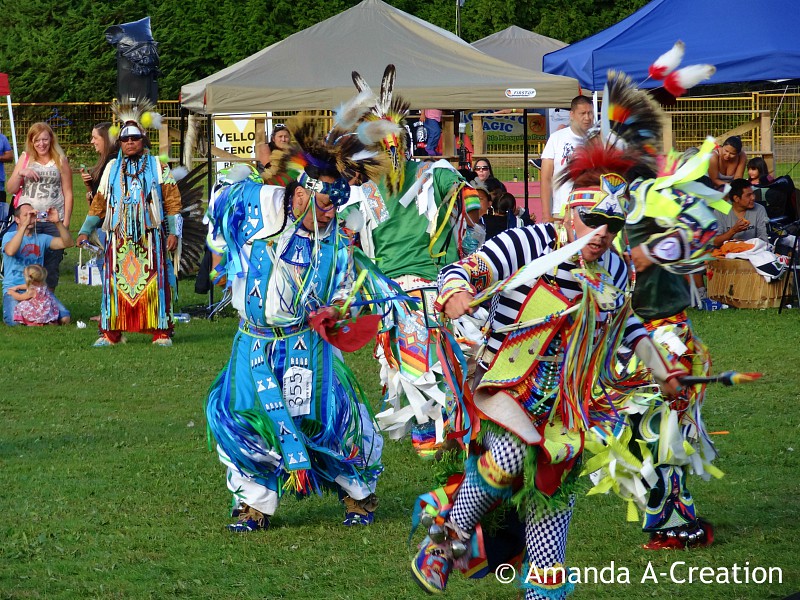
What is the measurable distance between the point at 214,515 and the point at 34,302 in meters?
6.52

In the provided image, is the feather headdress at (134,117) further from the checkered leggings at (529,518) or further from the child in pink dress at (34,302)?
the checkered leggings at (529,518)

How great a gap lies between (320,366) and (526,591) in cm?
173

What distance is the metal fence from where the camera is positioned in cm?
1936

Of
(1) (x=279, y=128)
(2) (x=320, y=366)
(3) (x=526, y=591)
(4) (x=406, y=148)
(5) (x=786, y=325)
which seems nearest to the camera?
(3) (x=526, y=591)

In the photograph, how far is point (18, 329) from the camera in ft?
37.6

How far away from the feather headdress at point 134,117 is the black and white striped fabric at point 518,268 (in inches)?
240

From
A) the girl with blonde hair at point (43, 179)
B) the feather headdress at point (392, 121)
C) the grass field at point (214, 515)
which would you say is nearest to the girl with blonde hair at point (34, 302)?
the girl with blonde hair at point (43, 179)

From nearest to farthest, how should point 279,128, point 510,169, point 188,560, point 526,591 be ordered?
point 526,591 < point 188,560 < point 279,128 < point 510,169

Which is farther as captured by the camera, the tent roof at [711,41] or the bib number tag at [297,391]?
the tent roof at [711,41]

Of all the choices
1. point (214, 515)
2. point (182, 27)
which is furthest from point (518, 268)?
point (182, 27)

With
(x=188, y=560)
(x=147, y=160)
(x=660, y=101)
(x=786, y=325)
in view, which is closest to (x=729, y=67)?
(x=786, y=325)

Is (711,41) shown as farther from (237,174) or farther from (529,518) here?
(529,518)

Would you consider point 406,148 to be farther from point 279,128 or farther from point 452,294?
point 452,294

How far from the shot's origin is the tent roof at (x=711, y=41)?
977cm
